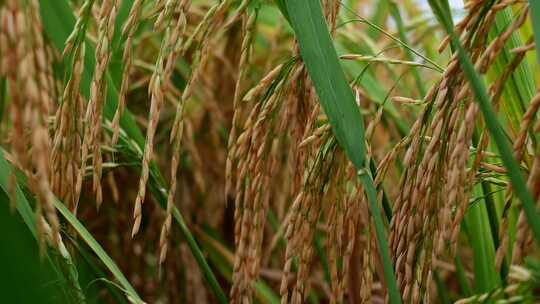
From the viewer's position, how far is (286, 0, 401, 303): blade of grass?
0.76 meters

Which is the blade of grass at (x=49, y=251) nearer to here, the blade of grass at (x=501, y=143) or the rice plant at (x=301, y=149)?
the rice plant at (x=301, y=149)

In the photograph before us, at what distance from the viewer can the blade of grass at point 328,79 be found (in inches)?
30.0

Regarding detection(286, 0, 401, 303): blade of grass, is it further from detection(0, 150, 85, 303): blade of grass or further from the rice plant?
detection(0, 150, 85, 303): blade of grass

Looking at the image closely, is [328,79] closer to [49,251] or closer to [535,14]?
[535,14]

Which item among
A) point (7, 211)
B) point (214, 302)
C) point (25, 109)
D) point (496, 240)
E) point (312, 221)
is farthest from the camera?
point (214, 302)

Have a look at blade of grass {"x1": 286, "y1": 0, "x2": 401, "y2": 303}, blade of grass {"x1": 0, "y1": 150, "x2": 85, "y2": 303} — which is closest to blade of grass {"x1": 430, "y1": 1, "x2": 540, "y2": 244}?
blade of grass {"x1": 286, "y1": 0, "x2": 401, "y2": 303}

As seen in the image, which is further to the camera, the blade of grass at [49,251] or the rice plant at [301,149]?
the blade of grass at [49,251]

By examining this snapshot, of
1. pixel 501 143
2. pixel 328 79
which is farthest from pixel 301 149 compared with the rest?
pixel 501 143

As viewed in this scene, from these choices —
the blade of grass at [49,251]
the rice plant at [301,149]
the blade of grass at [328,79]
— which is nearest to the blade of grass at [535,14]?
the rice plant at [301,149]

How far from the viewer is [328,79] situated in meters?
0.77

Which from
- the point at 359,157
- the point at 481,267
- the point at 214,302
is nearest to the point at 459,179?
the point at 359,157

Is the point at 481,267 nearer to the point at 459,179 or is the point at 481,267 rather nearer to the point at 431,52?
the point at 459,179

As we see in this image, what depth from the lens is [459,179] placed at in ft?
2.45

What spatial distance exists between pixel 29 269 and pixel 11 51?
0.17m
